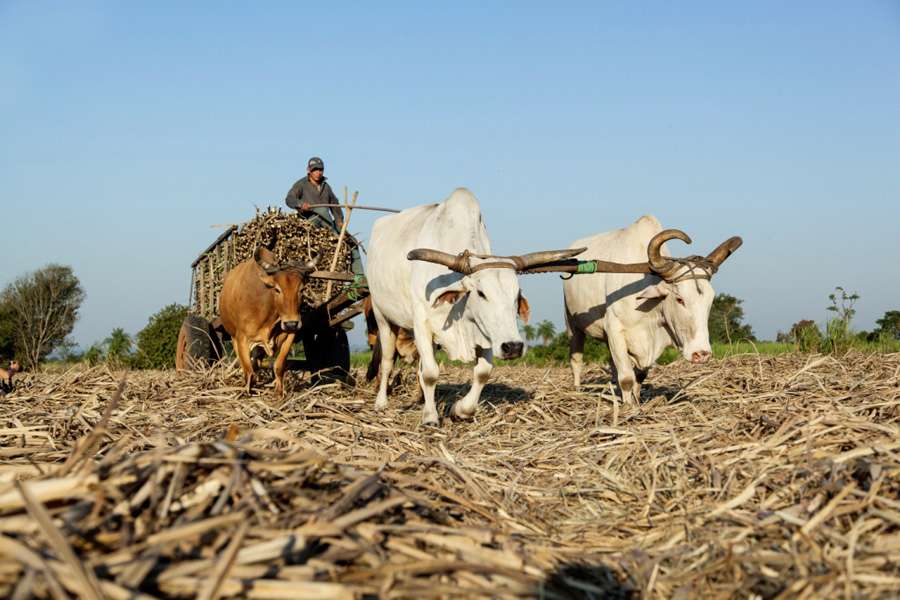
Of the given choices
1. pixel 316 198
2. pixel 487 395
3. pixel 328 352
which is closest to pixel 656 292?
pixel 487 395

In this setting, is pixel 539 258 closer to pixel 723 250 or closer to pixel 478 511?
pixel 723 250

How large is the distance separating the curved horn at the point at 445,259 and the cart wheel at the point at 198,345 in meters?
4.53

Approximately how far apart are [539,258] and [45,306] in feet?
118

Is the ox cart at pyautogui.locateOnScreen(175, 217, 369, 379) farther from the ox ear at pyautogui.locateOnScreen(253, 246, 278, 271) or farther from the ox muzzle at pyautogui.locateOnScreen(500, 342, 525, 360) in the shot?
the ox muzzle at pyautogui.locateOnScreen(500, 342, 525, 360)

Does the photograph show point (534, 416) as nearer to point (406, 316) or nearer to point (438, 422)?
point (438, 422)

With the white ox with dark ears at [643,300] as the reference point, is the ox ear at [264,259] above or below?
above

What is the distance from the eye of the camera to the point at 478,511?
3689 mm

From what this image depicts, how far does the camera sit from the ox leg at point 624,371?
8.05 metres

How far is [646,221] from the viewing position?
8.86 m

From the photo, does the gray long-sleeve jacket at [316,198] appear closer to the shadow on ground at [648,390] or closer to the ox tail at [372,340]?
the ox tail at [372,340]

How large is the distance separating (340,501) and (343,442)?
2.66 meters

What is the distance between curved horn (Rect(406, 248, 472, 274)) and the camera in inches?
266

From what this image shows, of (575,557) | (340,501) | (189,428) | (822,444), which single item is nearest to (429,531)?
(340,501)

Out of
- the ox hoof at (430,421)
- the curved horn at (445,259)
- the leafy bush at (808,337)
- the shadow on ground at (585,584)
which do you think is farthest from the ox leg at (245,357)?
the leafy bush at (808,337)
